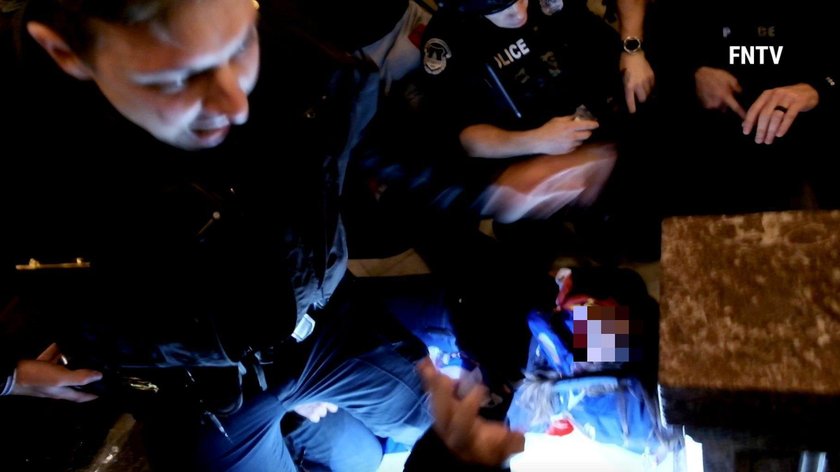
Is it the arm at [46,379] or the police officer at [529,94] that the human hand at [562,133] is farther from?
the arm at [46,379]

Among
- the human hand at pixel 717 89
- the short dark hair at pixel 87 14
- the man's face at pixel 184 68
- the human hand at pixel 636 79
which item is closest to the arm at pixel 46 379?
the man's face at pixel 184 68

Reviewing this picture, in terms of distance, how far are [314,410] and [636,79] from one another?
175 cm

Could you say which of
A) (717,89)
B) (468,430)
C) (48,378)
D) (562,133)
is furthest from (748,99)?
(48,378)

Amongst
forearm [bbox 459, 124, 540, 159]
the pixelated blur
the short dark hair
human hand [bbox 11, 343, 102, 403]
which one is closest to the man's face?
the short dark hair

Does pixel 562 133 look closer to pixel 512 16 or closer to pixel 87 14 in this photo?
pixel 512 16

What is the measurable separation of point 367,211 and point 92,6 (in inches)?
69.1

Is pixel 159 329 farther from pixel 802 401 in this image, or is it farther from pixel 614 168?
pixel 614 168

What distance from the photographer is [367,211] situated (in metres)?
2.76

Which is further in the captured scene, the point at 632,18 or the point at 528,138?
the point at 632,18

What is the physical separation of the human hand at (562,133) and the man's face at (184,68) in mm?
1263

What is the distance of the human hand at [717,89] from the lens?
226cm

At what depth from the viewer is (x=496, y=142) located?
93.5 inches

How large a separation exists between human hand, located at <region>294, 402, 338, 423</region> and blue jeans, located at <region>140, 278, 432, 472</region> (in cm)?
5

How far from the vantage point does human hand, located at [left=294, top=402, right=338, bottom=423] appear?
228cm
